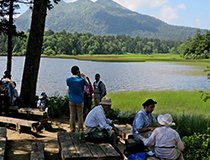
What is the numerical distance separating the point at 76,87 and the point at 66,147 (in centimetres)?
281

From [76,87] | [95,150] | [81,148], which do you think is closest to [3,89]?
[76,87]

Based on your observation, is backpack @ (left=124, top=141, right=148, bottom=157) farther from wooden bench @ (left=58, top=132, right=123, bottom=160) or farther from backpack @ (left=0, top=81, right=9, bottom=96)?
backpack @ (left=0, top=81, right=9, bottom=96)

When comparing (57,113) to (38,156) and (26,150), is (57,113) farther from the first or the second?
(38,156)

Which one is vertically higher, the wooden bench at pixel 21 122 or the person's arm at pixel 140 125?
the person's arm at pixel 140 125

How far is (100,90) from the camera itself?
10.1 m

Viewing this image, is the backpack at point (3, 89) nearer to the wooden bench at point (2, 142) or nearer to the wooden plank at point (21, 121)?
the wooden plank at point (21, 121)

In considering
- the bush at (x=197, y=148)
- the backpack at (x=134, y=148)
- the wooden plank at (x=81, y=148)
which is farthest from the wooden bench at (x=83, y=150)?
the bush at (x=197, y=148)

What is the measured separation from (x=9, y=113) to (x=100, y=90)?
11.2ft

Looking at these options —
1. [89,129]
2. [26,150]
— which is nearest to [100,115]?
[89,129]

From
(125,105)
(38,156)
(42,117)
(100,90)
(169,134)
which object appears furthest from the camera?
(125,105)

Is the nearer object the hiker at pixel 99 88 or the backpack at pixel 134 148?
the backpack at pixel 134 148

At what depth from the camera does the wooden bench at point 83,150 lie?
4109 millimetres

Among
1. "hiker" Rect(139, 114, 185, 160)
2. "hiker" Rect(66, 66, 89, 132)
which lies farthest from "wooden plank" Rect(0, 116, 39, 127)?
"hiker" Rect(139, 114, 185, 160)

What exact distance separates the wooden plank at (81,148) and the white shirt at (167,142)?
47.0 inches
